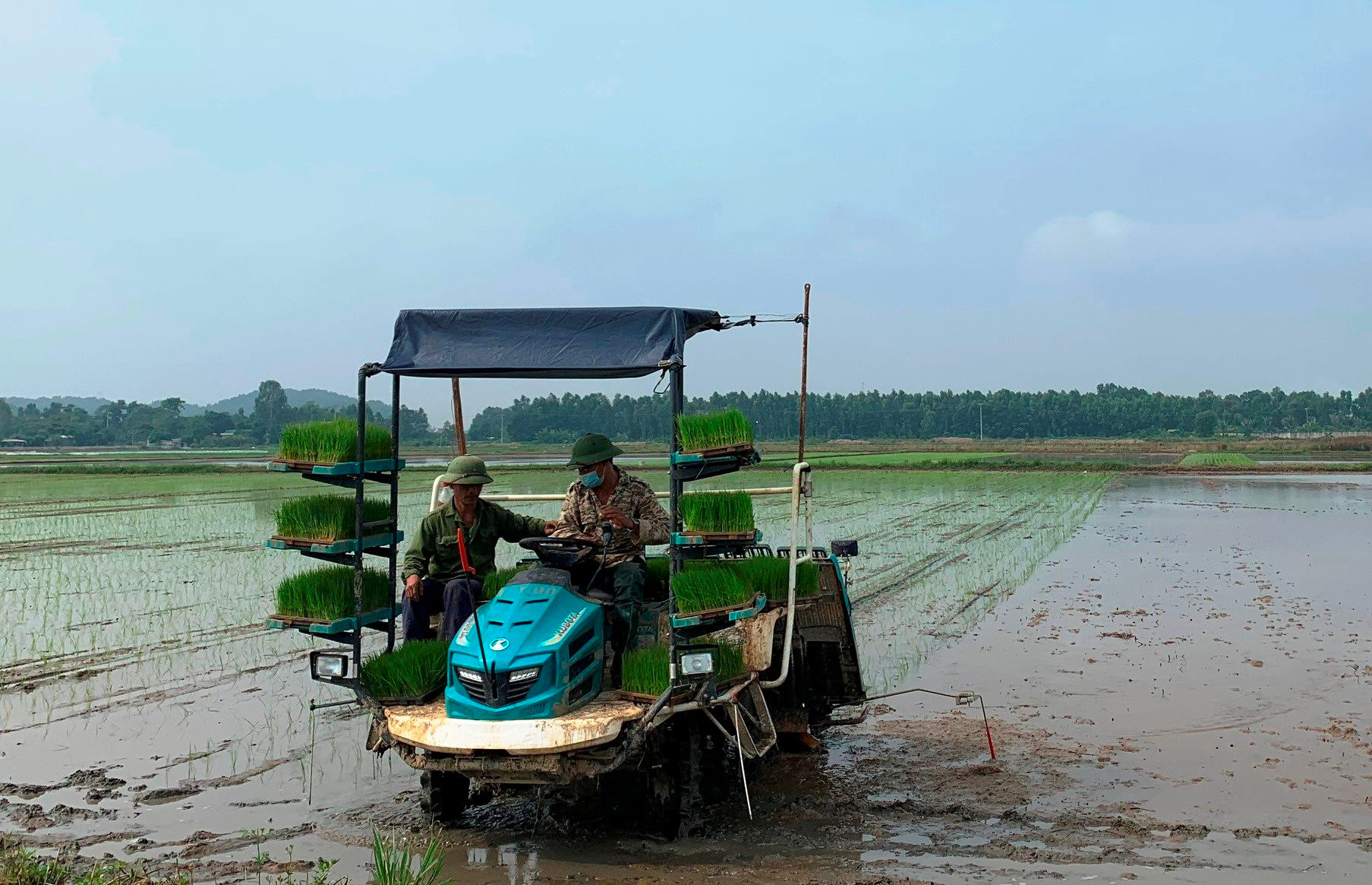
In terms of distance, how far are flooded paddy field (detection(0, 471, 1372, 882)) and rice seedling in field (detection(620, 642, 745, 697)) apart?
76cm

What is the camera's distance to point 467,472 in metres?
6.71

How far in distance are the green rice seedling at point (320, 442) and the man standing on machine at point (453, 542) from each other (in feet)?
1.94

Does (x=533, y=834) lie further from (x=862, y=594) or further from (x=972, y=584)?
(x=972, y=584)

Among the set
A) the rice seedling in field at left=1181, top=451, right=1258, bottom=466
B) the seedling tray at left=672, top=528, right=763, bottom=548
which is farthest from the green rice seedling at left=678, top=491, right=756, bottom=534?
the rice seedling in field at left=1181, top=451, right=1258, bottom=466

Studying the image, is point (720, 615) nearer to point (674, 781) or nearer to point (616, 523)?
point (674, 781)

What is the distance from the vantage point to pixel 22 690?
28.8 ft

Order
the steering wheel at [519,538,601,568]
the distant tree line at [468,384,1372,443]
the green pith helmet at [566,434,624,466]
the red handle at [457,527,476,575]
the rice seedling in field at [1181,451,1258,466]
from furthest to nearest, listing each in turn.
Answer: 1. the distant tree line at [468,384,1372,443]
2. the rice seedling in field at [1181,451,1258,466]
3. the green pith helmet at [566,434,624,466]
4. the steering wheel at [519,538,601,568]
5. the red handle at [457,527,476,575]

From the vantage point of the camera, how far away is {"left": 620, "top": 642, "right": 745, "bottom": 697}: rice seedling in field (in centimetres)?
566

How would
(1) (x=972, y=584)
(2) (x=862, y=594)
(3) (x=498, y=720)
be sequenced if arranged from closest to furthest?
(3) (x=498, y=720) → (2) (x=862, y=594) → (1) (x=972, y=584)

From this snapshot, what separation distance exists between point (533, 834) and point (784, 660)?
5.01 feet

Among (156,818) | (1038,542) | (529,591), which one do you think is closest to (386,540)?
(529,591)

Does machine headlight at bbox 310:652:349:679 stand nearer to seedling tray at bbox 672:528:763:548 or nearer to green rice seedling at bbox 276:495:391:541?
green rice seedling at bbox 276:495:391:541

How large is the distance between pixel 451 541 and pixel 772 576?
185 cm

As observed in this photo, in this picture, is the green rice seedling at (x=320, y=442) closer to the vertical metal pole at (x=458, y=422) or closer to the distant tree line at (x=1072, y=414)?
the vertical metal pole at (x=458, y=422)
